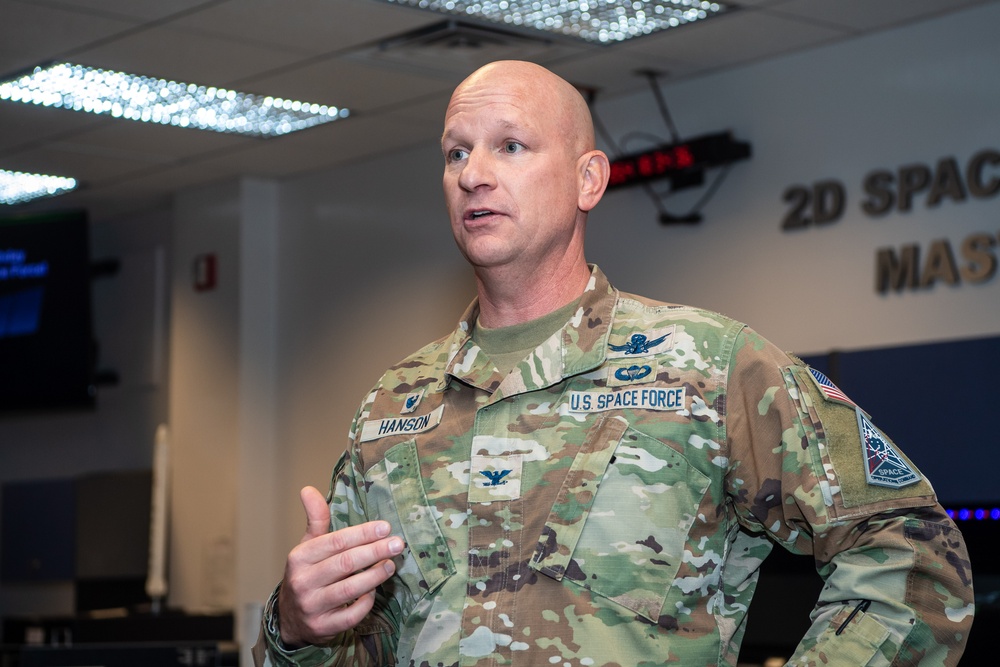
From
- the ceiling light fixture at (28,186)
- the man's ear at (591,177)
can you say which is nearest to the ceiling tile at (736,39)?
the man's ear at (591,177)

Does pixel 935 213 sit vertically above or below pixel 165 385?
above

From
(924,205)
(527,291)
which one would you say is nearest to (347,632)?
(527,291)

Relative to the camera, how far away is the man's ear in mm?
1654

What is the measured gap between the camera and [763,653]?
13.1 feet

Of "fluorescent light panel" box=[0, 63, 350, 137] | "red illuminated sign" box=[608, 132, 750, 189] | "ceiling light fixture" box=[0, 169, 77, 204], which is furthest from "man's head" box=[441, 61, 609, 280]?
"ceiling light fixture" box=[0, 169, 77, 204]

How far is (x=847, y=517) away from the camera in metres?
1.36

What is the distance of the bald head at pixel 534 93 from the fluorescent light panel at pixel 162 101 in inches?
123

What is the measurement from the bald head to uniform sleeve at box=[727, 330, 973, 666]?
380mm

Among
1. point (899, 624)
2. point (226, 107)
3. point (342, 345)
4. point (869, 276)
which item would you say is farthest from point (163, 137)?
point (899, 624)

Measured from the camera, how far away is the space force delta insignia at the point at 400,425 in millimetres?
1626

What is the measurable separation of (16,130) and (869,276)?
3.26 m

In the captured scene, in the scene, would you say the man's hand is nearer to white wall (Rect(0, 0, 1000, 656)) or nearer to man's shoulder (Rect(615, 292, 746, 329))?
man's shoulder (Rect(615, 292, 746, 329))

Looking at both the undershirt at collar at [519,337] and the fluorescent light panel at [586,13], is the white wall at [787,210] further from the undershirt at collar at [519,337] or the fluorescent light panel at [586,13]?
the undershirt at collar at [519,337]

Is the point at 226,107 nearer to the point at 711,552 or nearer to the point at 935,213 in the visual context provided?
the point at 935,213
